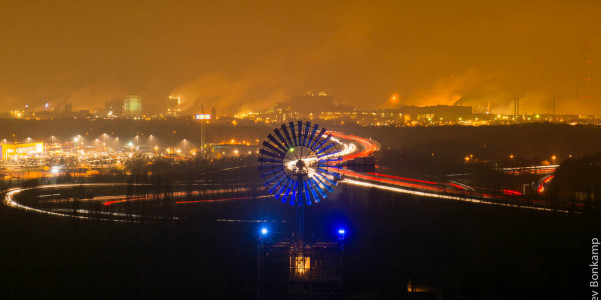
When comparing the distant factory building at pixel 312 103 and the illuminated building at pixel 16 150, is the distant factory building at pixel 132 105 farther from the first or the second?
the illuminated building at pixel 16 150

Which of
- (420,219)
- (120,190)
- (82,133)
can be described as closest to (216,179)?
(120,190)

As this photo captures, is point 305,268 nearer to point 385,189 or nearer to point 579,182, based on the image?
point 385,189

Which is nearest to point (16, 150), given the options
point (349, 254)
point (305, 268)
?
point (349, 254)

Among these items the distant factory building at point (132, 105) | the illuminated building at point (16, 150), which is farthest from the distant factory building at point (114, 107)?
the illuminated building at point (16, 150)

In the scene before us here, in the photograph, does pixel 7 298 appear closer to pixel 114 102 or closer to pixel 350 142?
pixel 350 142

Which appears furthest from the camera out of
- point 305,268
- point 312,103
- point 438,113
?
point 312,103

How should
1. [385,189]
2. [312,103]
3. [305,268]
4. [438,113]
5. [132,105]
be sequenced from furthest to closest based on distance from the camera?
[132,105], [312,103], [438,113], [385,189], [305,268]

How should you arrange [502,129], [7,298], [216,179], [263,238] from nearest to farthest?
[263,238], [7,298], [216,179], [502,129]

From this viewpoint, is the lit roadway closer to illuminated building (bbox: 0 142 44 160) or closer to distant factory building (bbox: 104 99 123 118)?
illuminated building (bbox: 0 142 44 160)
